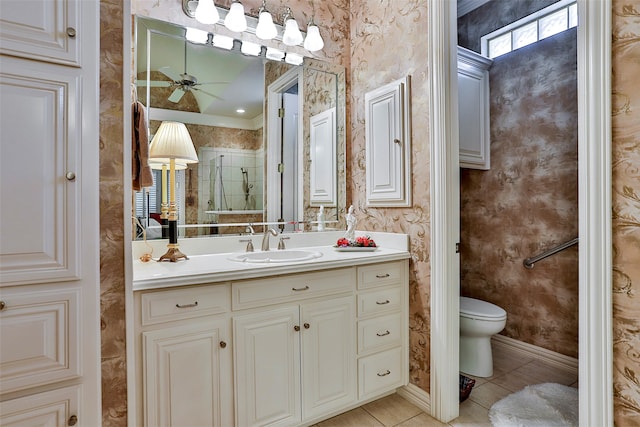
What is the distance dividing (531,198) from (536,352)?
1.17 meters

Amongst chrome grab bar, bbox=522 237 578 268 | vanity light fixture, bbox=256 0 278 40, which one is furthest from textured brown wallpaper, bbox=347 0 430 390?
chrome grab bar, bbox=522 237 578 268

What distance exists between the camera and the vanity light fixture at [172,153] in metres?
1.66

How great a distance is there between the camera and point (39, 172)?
101 centimetres

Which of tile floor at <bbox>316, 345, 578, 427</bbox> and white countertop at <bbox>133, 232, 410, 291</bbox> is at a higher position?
white countertop at <bbox>133, 232, 410, 291</bbox>

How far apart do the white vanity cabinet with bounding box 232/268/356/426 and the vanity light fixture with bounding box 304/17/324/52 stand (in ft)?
5.05

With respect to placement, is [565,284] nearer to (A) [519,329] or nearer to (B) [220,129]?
(A) [519,329]

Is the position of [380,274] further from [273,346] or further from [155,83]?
[155,83]

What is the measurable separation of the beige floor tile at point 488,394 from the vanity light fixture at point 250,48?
2500mm

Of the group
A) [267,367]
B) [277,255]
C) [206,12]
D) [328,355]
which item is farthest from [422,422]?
[206,12]

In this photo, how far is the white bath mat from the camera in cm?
179

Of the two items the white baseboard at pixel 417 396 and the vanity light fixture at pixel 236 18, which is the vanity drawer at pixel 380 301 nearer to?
the white baseboard at pixel 417 396

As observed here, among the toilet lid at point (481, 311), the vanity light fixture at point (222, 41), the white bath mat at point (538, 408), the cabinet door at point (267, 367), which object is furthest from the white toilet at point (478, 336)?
the vanity light fixture at point (222, 41)

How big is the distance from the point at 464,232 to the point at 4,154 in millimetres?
3023

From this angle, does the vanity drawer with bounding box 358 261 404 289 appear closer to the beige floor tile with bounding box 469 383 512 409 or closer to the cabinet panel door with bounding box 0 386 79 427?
the beige floor tile with bounding box 469 383 512 409
